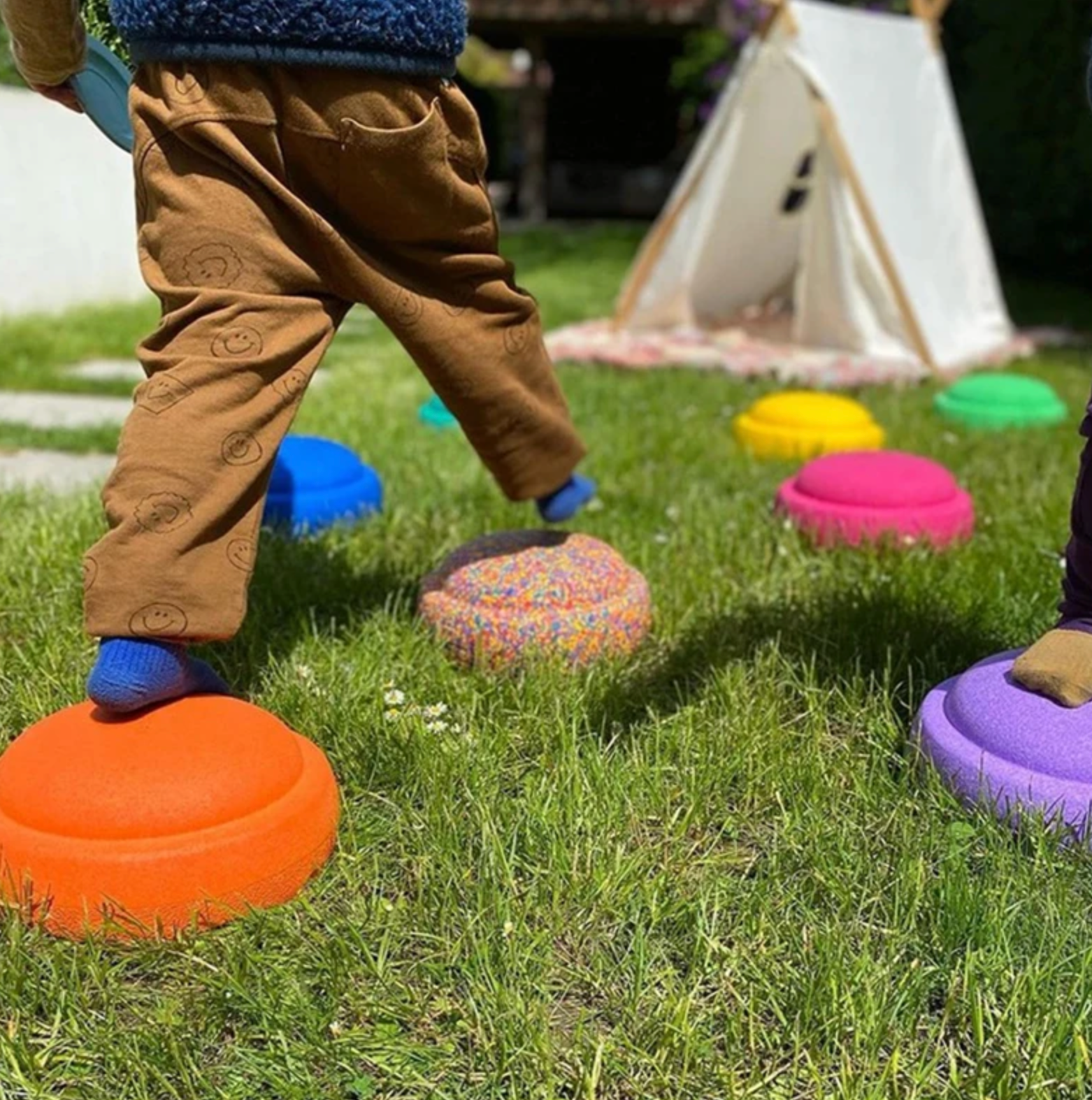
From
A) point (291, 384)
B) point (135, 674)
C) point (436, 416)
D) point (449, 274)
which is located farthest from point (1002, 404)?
point (135, 674)

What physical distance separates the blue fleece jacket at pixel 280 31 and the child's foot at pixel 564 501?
30.4 inches

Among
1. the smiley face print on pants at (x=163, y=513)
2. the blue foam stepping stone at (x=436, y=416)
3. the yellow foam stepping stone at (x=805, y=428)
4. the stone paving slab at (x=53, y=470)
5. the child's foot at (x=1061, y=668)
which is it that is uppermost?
the smiley face print on pants at (x=163, y=513)

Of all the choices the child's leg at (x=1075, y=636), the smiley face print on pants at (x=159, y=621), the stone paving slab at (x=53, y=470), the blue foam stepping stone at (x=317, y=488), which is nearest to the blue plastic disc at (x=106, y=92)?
the smiley face print on pants at (x=159, y=621)

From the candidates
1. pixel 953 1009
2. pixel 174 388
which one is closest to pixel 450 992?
pixel 953 1009

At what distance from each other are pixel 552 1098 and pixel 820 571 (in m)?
1.50

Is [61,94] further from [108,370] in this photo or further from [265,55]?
[108,370]

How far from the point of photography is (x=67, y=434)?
11.2 feet

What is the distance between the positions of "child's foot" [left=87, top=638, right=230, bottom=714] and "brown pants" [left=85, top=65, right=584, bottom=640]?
24 millimetres

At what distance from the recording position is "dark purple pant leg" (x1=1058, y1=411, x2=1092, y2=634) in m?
1.60

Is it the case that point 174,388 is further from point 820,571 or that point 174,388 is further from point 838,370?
point 838,370

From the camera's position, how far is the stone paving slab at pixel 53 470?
2928 mm

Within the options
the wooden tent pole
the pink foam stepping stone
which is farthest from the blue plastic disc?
→ the wooden tent pole

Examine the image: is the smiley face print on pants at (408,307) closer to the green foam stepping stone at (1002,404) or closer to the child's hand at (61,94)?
the child's hand at (61,94)

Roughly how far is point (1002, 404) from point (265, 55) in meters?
2.97
